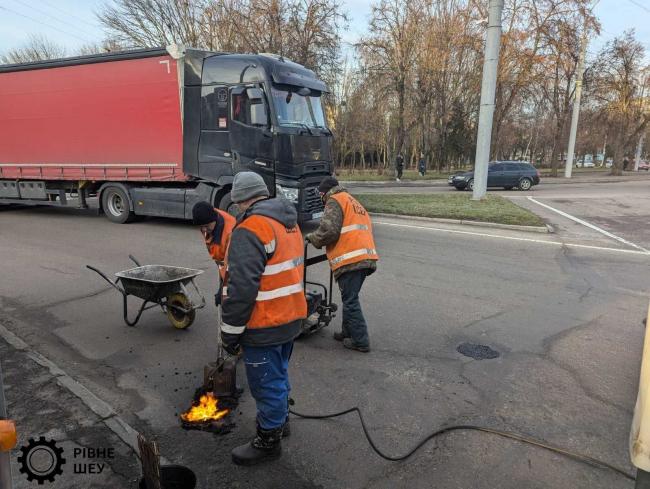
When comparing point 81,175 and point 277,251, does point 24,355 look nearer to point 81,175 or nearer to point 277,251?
point 277,251

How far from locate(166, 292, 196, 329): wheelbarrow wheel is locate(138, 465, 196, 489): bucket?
8.25 ft

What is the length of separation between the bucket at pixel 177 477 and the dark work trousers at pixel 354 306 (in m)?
2.20

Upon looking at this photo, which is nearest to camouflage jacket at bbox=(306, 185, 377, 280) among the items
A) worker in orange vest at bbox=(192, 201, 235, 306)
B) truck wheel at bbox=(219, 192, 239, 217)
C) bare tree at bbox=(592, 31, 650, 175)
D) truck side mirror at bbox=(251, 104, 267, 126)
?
worker in orange vest at bbox=(192, 201, 235, 306)

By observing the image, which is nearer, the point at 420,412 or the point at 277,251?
the point at 277,251

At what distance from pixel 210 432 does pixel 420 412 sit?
160cm

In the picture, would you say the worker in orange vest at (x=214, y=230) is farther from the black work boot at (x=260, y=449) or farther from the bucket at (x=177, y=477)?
the bucket at (x=177, y=477)

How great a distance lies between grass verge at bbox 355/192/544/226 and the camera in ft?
41.3

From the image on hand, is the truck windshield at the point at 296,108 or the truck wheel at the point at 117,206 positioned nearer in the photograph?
the truck windshield at the point at 296,108

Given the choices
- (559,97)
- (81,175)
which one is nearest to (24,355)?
(81,175)

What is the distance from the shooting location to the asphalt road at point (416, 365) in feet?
9.82

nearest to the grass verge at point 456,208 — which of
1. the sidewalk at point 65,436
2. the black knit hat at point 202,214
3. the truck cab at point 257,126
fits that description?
the truck cab at point 257,126

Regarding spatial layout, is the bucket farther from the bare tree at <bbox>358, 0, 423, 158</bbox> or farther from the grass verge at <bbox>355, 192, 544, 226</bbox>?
the bare tree at <bbox>358, 0, 423, 158</bbox>

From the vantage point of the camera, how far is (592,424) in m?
3.42

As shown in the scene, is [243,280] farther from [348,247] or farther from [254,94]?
[254,94]
